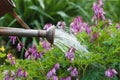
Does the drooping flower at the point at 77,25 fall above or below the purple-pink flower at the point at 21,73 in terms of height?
above

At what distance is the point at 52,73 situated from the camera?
2729 mm

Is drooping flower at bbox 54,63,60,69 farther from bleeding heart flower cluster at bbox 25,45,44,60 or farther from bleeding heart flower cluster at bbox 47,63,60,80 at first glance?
bleeding heart flower cluster at bbox 25,45,44,60

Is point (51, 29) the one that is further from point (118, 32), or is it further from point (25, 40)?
point (25, 40)

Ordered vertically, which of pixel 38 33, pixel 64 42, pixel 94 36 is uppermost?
pixel 38 33

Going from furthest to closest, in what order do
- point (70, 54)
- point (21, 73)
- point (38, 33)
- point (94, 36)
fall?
point (94, 36) → point (21, 73) → point (70, 54) → point (38, 33)

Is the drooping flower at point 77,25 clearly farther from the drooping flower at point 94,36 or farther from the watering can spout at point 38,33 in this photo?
the watering can spout at point 38,33

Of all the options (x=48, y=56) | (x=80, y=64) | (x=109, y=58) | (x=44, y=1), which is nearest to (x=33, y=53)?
(x=48, y=56)

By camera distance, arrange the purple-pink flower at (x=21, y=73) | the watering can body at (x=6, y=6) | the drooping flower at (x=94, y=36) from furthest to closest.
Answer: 1. the drooping flower at (x=94, y=36)
2. the purple-pink flower at (x=21, y=73)
3. the watering can body at (x=6, y=6)

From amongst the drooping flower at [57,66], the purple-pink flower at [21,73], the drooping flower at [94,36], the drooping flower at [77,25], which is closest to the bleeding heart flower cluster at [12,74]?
the purple-pink flower at [21,73]

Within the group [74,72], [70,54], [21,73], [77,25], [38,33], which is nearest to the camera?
[38,33]

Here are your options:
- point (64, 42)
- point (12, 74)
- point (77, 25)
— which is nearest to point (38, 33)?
point (64, 42)

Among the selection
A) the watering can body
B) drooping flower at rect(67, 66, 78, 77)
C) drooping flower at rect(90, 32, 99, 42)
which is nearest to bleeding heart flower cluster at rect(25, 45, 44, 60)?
drooping flower at rect(67, 66, 78, 77)

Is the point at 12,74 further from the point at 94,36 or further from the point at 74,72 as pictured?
the point at 94,36

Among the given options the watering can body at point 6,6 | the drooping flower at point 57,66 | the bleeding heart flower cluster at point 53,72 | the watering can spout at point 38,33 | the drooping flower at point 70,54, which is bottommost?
the bleeding heart flower cluster at point 53,72
